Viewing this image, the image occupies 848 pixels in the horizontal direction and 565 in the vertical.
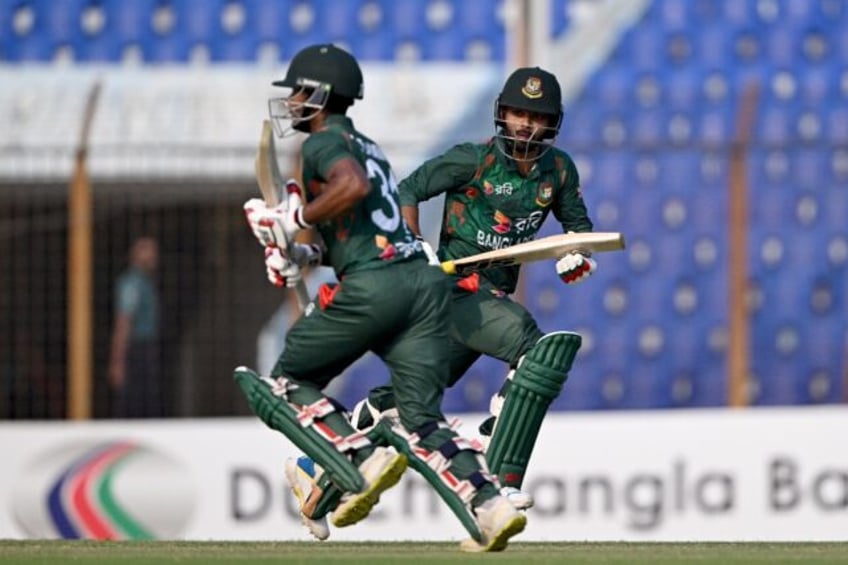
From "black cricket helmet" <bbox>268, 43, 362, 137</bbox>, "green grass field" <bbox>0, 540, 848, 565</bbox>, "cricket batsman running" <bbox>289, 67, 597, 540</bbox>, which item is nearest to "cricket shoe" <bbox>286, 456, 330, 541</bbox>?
"green grass field" <bbox>0, 540, 848, 565</bbox>

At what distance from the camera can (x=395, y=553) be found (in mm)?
6281

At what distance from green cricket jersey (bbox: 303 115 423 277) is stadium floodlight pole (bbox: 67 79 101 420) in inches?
163

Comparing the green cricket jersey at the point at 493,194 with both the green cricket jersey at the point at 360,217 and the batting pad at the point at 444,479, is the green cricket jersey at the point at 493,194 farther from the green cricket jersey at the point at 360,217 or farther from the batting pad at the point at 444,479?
the batting pad at the point at 444,479

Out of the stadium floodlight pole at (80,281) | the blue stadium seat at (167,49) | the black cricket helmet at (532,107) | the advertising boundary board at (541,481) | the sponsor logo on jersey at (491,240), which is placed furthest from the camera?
the blue stadium seat at (167,49)

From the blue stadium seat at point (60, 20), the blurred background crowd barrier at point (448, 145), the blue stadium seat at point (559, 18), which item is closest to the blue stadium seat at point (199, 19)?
the blurred background crowd barrier at point (448, 145)

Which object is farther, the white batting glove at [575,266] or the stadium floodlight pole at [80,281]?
the stadium floodlight pole at [80,281]

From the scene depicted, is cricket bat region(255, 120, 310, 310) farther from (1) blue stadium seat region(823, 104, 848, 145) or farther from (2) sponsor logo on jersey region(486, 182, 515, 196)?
(1) blue stadium seat region(823, 104, 848, 145)

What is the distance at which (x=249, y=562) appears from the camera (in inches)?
227

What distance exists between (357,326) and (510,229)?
3.94ft

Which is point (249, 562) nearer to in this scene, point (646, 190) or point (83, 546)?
point (83, 546)

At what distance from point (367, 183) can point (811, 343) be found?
21.6ft

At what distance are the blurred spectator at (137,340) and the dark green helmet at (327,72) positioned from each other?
15.3ft

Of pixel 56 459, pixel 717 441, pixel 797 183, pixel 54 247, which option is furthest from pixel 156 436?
pixel 797 183

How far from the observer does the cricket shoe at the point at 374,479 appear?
5887 millimetres
